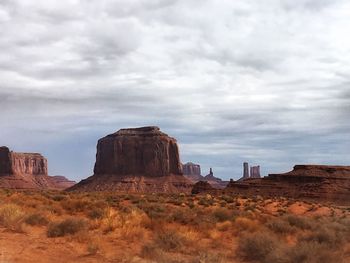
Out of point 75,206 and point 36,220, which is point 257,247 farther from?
point 75,206

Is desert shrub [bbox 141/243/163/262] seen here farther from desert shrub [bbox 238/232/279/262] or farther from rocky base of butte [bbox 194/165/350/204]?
rocky base of butte [bbox 194/165/350/204]

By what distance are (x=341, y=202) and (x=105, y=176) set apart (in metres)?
87.1

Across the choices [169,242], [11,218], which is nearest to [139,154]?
[11,218]

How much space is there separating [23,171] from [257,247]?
581 ft

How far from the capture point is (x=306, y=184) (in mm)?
78625

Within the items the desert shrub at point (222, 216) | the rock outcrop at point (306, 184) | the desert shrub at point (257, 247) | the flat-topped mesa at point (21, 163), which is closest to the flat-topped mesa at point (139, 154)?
the flat-topped mesa at point (21, 163)

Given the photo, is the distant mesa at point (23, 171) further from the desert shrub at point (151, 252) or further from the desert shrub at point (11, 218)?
the desert shrub at point (151, 252)

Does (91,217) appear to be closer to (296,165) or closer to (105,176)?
(296,165)

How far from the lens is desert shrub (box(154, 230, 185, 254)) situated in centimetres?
1275

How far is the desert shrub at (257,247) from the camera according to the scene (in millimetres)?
12680

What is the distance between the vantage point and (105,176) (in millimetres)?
140625

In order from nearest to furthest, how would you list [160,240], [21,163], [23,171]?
[160,240], [21,163], [23,171]

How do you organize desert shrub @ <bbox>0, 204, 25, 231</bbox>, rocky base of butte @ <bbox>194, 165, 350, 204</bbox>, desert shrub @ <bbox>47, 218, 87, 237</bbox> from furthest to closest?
rocky base of butte @ <bbox>194, 165, 350, 204</bbox> < desert shrub @ <bbox>0, 204, 25, 231</bbox> < desert shrub @ <bbox>47, 218, 87, 237</bbox>

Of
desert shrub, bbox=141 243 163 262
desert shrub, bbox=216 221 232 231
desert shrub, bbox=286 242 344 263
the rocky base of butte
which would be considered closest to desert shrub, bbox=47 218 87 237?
desert shrub, bbox=141 243 163 262
